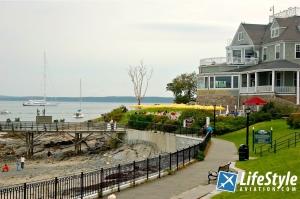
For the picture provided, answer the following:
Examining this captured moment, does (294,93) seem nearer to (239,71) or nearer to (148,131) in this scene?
(239,71)

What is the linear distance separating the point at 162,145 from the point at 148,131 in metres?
4.83

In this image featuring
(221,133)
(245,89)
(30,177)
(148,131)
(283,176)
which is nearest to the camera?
(283,176)

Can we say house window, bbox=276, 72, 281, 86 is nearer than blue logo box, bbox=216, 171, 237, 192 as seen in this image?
No

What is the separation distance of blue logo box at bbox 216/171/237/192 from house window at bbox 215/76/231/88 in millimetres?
49392

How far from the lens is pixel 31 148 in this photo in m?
55.7

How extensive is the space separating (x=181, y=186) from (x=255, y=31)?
1987 inches

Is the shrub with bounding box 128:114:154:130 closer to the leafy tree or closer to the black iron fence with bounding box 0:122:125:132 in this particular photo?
the black iron fence with bounding box 0:122:125:132

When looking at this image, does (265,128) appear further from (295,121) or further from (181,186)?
(181,186)

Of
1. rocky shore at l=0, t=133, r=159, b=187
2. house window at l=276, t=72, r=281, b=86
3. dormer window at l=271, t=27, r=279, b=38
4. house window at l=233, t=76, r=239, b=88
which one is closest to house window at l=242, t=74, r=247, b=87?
house window at l=233, t=76, r=239, b=88

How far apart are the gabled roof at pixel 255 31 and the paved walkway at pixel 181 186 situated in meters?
39.9

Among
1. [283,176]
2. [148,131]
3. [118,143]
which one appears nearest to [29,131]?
[118,143]

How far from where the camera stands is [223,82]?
6562cm

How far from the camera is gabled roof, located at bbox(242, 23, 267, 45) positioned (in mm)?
68625

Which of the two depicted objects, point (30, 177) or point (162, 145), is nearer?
point (30, 177)
